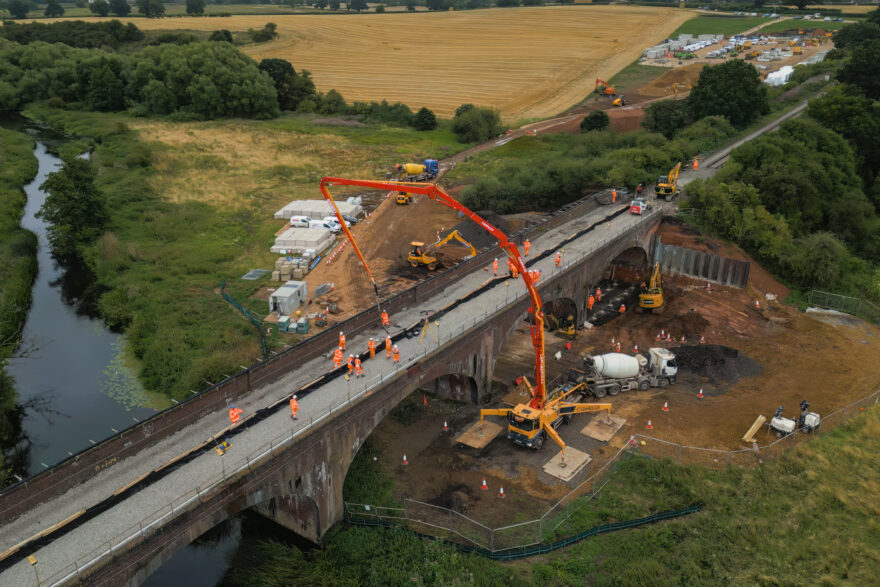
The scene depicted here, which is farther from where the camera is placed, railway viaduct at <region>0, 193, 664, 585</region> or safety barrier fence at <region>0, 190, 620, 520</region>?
safety barrier fence at <region>0, 190, 620, 520</region>

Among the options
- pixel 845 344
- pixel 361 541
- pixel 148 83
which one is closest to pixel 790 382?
pixel 845 344

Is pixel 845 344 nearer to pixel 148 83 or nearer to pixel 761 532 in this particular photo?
pixel 761 532

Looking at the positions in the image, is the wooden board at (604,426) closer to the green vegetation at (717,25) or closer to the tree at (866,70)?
the tree at (866,70)

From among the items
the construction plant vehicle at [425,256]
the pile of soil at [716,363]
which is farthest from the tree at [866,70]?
the construction plant vehicle at [425,256]

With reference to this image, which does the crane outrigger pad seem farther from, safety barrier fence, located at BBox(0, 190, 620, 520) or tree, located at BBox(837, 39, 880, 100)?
tree, located at BBox(837, 39, 880, 100)

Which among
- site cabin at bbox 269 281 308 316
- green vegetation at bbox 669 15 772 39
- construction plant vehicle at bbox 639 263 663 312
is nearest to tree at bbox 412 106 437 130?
construction plant vehicle at bbox 639 263 663 312

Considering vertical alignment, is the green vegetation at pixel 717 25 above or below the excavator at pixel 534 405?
above

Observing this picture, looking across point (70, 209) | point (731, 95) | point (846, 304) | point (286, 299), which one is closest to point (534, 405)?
point (286, 299)
